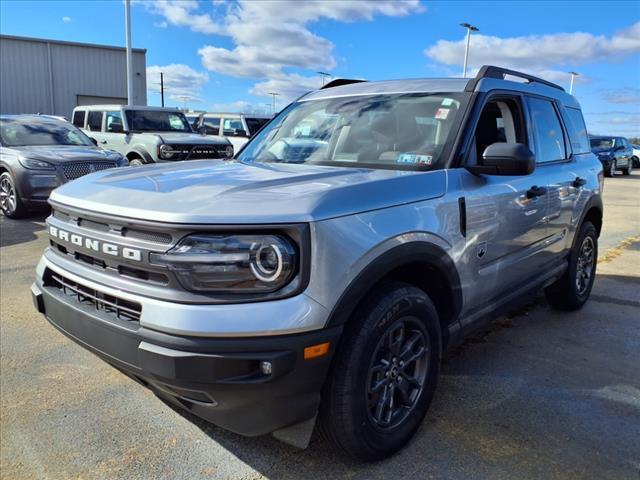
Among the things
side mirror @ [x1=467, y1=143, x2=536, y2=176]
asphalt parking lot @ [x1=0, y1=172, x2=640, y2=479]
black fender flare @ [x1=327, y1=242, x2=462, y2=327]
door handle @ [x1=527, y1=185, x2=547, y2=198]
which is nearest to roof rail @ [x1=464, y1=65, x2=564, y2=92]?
side mirror @ [x1=467, y1=143, x2=536, y2=176]

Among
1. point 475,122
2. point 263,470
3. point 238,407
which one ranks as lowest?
point 263,470

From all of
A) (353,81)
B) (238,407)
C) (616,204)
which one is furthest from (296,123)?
(616,204)

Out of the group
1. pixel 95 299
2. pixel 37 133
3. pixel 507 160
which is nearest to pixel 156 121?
pixel 37 133

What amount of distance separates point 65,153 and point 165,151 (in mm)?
2570

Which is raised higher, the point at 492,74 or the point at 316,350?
the point at 492,74

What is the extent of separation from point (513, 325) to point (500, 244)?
1.53m

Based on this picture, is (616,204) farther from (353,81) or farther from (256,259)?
(256,259)

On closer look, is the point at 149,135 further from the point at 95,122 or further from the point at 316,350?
the point at 316,350

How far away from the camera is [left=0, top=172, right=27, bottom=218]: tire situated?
8.34 meters

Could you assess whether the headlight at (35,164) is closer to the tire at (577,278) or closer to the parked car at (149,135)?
the parked car at (149,135)

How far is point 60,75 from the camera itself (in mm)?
27312

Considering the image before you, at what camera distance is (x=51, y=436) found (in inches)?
105

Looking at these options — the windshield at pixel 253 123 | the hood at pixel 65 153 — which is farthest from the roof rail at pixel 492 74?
the windshield at pixel 253 123

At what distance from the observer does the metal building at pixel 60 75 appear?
2612 centimetres
